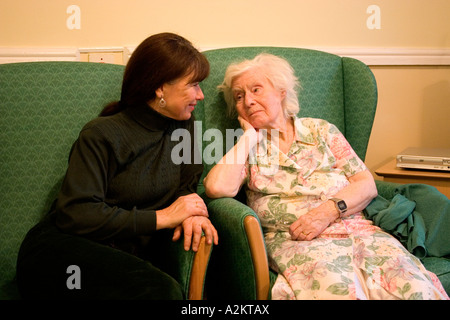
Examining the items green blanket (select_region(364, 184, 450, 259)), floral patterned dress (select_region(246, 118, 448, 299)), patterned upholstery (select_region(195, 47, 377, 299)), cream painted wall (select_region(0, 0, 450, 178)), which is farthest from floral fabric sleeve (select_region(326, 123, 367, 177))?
cream painted wall (select_region(0, 0, 450, 178))

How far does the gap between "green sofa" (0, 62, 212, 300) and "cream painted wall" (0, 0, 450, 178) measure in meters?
0.54

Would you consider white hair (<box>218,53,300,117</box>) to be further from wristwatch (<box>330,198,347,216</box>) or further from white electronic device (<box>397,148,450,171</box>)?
white electronic device (<box>397,148,450,171</box>)

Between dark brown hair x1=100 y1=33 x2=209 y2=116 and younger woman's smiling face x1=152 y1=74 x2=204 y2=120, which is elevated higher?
dark brown hair x1=100 y1=33 x2=209 y2=116

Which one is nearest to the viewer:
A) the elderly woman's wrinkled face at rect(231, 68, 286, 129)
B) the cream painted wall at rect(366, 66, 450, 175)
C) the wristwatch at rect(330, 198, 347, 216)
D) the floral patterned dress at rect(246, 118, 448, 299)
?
the floral patterned dress at rect(246, 118, 448, 299)

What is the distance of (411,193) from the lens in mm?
1666

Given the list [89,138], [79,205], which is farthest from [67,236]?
[89,138]

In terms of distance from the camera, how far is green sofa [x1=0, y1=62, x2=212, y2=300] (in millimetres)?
1580

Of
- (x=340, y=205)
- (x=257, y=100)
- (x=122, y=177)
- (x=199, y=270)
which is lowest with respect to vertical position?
(x=199, y=270)

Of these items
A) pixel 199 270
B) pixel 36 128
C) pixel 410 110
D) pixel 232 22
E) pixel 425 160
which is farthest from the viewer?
pixel 410 110

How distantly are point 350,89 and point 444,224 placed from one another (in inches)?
28.6

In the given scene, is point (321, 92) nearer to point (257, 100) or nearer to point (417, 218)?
point (257, 100)

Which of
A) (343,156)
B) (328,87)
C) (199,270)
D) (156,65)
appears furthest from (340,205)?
(156,65)

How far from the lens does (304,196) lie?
1.57m

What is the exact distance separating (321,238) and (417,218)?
0.39 metres
